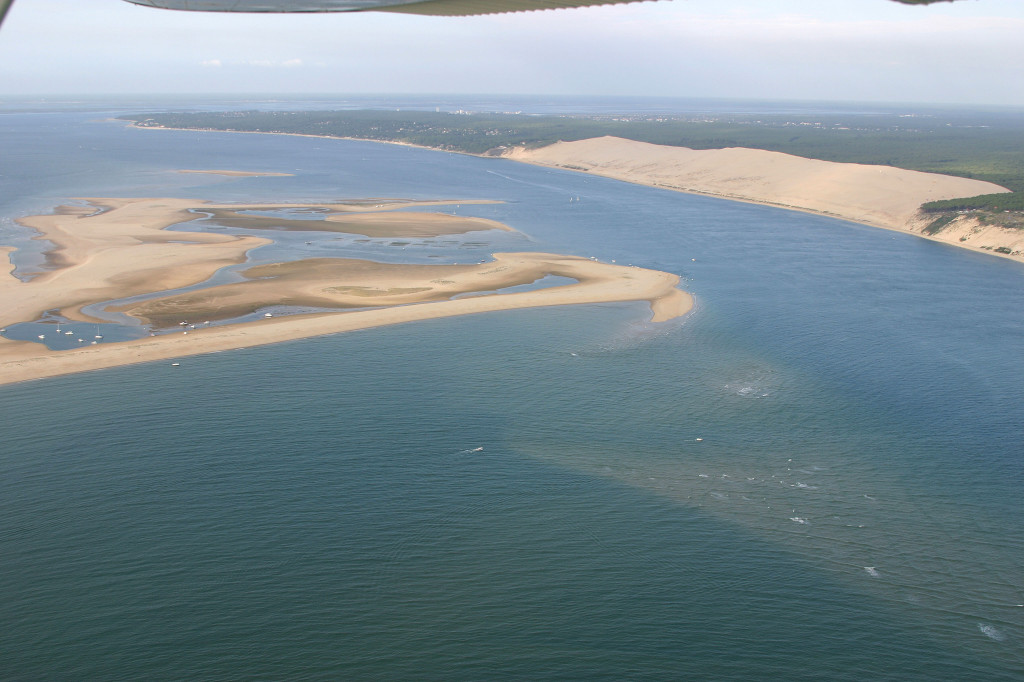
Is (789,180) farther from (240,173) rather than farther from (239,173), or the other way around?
(239,173)

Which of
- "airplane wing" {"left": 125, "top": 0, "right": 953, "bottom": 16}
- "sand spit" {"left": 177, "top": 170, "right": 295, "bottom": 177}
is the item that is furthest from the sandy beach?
"sand spit" {"left": 177, "top": 170, "right": 295, "bottom": 177}

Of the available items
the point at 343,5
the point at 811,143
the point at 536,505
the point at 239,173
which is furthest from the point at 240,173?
the point at 811,143

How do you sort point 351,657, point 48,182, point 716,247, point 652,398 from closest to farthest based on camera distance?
point 351,657 < point 652,398 < point 716,247 < point 48,182

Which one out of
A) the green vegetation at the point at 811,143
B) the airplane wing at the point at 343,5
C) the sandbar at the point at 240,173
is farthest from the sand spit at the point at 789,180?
the airplane wing at the point at 343,5

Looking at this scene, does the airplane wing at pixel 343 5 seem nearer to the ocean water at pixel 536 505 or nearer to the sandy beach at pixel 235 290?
the ocean water at pixel 536 505

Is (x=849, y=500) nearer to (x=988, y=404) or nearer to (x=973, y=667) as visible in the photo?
(x=973, y=667)

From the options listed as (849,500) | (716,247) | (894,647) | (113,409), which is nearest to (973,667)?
(894,647)
